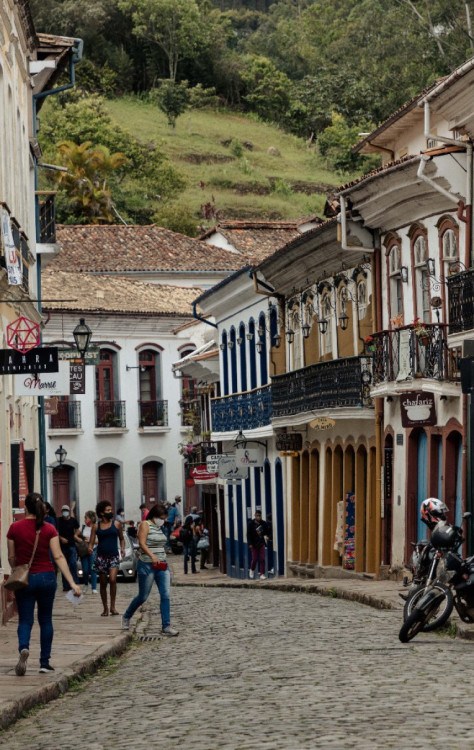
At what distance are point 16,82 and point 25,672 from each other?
13.9 m

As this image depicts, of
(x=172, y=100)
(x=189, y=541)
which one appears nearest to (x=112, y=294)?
(x=189, y=541)

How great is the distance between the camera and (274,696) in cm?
1335

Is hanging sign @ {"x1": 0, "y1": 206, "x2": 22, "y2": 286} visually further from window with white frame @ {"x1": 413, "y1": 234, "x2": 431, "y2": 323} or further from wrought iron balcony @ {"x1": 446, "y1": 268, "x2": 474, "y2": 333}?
window with white frame @ {"x1": 413, "y1": 234, "x2": 431, "y2": 323}

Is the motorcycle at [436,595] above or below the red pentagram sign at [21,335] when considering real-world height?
below

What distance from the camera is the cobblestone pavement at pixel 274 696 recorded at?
1123cm

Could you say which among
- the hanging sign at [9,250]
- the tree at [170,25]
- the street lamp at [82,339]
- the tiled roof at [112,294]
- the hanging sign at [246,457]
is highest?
the tree at [170,25]

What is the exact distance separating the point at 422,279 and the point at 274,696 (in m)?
16.7

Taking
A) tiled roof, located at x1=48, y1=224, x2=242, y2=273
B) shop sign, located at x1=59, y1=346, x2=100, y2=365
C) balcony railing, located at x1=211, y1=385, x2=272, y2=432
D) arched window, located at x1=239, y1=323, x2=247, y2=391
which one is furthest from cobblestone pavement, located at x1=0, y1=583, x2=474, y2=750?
tiled roof, located at x1=48, y1=224, x2=242, y2=273

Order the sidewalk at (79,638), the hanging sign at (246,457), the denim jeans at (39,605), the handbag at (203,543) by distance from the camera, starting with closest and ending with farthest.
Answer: the sidewalk at (79,638)
the denim jeans at (39,605)
the hanging sign at (246,457)
the handbag at (203,543)

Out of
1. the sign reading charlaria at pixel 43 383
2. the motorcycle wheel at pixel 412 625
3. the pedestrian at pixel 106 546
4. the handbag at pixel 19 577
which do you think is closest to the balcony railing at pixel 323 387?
the sign reading charlaria at pixel 43 383

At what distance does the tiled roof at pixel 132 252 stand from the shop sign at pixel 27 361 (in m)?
44.5

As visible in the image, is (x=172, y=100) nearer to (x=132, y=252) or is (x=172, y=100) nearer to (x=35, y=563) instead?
(x=132, y=252)

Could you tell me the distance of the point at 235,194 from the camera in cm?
11681

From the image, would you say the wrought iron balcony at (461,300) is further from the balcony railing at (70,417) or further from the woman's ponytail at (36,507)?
the balcony railing at (70,417)
